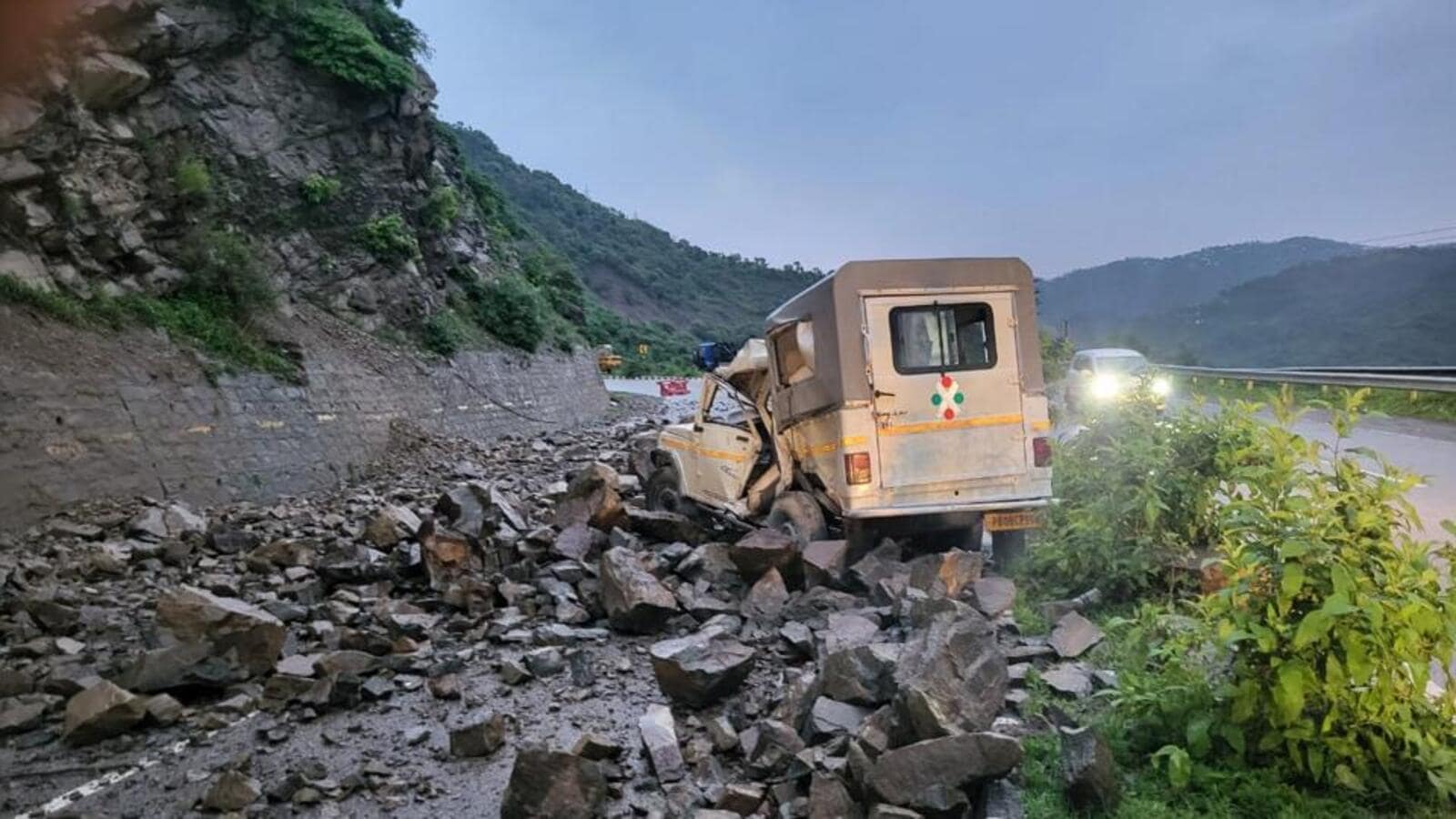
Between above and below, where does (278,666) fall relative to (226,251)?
below

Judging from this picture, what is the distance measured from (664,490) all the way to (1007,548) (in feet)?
14.3

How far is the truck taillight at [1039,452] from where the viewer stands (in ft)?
24.4

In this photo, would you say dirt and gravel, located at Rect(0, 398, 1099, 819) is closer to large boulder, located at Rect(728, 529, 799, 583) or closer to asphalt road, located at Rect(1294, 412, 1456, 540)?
large boulder, located at Rect(728, 529, 799, 583)

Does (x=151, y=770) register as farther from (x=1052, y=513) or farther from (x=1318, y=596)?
(x=1052, y=513)

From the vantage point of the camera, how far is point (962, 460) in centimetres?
739

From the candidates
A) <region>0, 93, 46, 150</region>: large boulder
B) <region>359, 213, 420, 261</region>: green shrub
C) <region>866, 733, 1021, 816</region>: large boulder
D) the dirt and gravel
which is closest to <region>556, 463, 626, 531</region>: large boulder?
the dirt and gravel

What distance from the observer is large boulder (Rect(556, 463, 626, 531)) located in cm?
909

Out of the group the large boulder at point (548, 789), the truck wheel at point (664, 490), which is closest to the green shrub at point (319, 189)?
the truck wheel at point (664, 490)

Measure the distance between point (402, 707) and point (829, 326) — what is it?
4.51 meters

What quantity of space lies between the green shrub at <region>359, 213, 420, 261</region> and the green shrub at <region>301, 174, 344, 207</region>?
3.70ft

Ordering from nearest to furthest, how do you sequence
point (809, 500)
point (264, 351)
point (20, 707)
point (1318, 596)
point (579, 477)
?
1. point (1318, 596)
2. point (20, 707)
3. point (809, 500)
4. point (579, 477)
5. point (264, 351)

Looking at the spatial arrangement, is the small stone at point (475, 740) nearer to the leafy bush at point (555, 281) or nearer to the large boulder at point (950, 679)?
the large boulder at point (950, 679)

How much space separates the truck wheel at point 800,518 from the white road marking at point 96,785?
16.0ft

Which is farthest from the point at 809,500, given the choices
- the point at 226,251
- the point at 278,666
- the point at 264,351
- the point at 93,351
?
the point at 226,251
